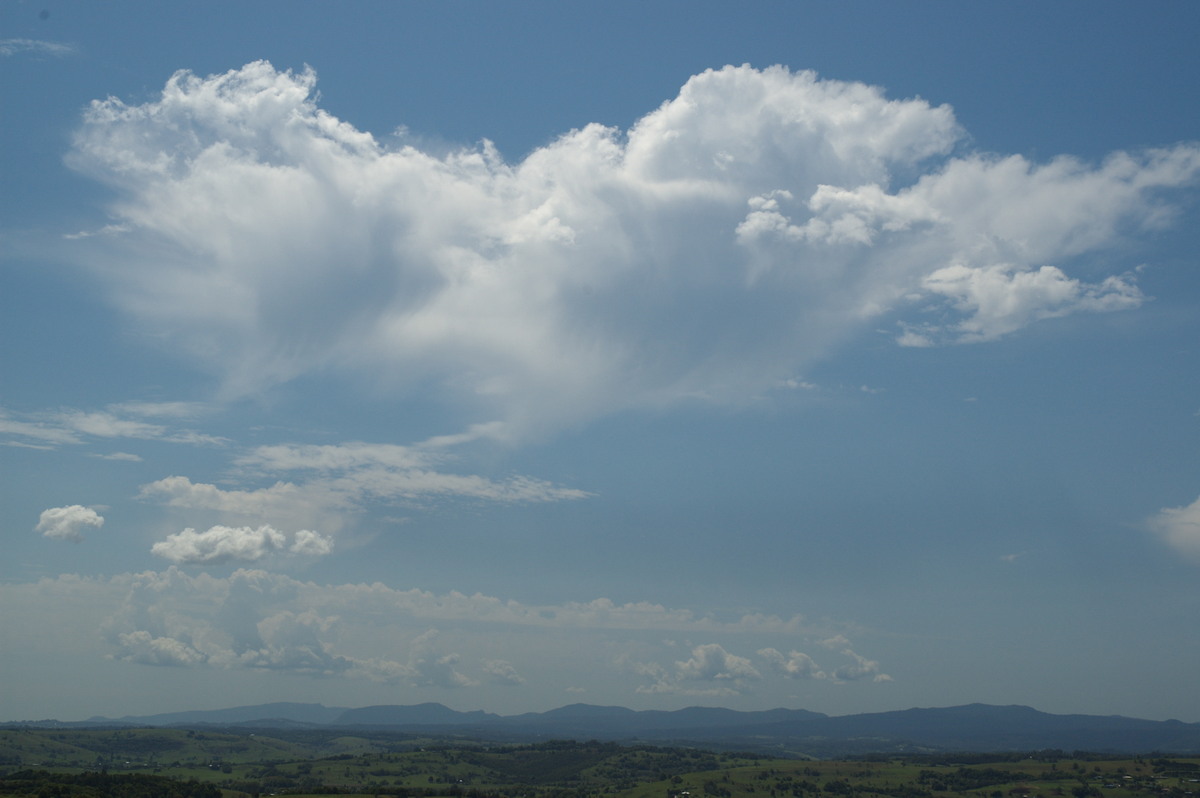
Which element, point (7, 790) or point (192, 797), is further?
point (192, 797)

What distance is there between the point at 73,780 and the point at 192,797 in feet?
87.6

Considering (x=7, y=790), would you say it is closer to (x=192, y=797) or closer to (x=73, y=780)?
(x=73, y=780)

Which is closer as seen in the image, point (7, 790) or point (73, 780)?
point (7, 790)

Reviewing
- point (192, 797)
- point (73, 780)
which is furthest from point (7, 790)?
point (192, 797)

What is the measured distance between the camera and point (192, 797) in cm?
19850

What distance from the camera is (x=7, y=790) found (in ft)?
547

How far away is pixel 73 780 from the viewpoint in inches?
7579

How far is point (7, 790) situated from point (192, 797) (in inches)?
1657

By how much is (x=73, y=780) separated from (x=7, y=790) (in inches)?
1089
